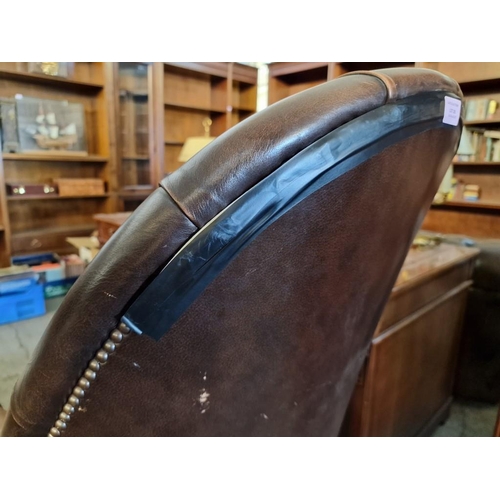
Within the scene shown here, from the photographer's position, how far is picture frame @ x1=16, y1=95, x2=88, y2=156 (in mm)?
2332

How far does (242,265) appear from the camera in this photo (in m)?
0.35

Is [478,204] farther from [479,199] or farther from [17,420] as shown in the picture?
[17,420]

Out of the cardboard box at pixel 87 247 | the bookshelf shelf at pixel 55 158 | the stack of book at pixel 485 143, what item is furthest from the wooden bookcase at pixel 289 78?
the cardboard box at pixel 87 247

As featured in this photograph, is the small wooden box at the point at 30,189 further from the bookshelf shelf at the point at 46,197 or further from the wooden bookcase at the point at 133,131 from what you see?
the wooden bookcase at the point at 133,131

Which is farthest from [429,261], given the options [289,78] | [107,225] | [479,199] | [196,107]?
Result: [289,78]

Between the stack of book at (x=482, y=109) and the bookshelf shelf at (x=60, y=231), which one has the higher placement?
the stack of book at (x=482, y=109)

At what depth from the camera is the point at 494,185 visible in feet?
9.65

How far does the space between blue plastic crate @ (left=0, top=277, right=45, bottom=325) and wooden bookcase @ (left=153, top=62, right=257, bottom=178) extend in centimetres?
149

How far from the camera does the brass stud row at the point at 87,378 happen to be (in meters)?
0.33

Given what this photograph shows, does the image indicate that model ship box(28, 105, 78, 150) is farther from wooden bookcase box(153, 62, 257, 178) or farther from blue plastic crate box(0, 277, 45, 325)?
blue plastic crate box(0, 277, 45, 325)

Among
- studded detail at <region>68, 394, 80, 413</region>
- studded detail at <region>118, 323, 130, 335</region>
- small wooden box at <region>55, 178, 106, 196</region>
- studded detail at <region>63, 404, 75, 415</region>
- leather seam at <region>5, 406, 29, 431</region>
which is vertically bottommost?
small wooden box at <region>55, 178, 106, 196</region>

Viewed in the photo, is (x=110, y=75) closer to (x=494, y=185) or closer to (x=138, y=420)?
(x=138, y=420)

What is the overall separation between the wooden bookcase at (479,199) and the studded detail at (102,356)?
2982 mm

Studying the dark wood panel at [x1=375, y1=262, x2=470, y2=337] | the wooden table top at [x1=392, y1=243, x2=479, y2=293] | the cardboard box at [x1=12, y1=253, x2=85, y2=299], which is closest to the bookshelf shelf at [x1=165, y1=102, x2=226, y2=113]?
the cardboard box at [x1=12, y1=253, x2=85, y2=299]
